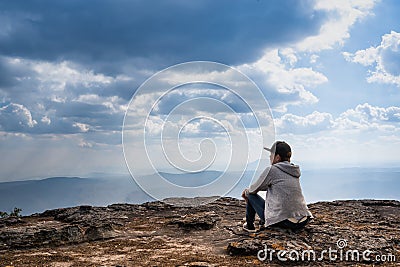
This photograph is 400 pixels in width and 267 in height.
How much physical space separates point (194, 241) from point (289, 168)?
3187 millimetres

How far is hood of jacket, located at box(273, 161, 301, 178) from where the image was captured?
9180mm

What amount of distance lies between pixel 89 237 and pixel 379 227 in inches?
329

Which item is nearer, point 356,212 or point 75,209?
point 356,212

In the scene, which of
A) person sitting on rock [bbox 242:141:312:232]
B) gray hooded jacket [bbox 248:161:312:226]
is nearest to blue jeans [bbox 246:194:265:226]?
person sitting on rock [bbox 242:141:312:232]

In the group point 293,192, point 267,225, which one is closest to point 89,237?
point 267,225

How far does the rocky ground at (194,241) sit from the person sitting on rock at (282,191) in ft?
1.15

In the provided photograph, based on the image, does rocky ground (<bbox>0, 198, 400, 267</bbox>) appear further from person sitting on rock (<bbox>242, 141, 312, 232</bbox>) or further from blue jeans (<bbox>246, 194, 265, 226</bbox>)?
blue jeans (<bbox>246, 194, 265, 226</bbox>)

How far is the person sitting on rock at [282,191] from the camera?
9109 millimetres

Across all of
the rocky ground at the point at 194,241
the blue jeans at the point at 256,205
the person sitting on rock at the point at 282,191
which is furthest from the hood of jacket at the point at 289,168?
the rocky ground at the point at 194,241

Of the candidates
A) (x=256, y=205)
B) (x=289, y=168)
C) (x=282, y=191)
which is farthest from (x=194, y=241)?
(x=289, y=168)

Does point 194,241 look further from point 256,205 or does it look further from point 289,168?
point 289,168

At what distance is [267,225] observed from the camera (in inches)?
370

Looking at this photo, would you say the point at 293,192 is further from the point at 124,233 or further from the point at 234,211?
the point at 234,211

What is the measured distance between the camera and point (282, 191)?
9.09 metres
